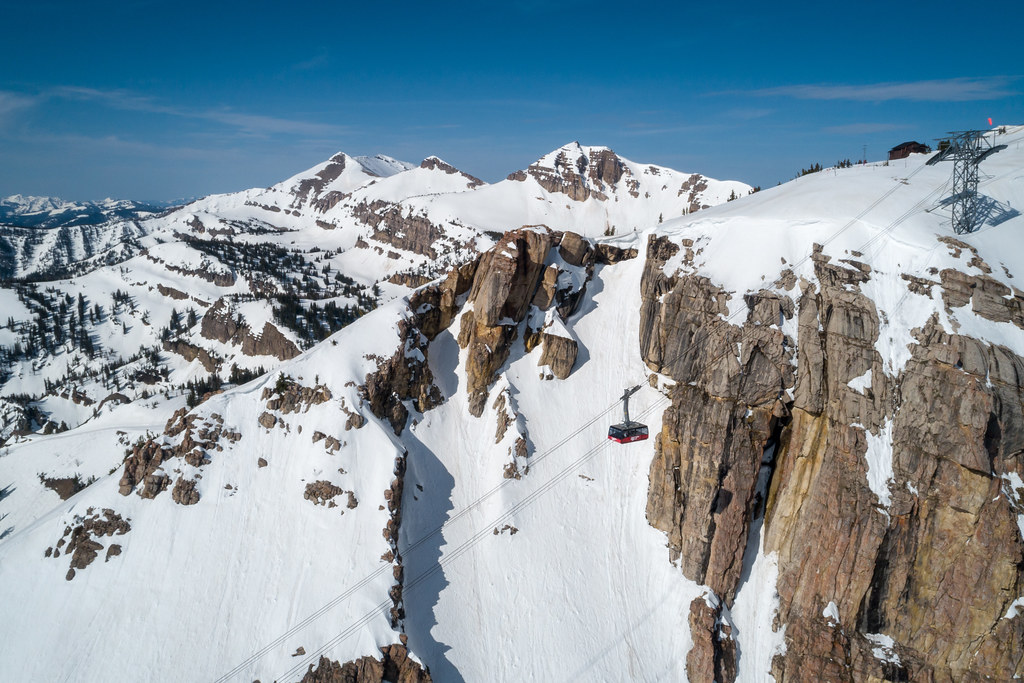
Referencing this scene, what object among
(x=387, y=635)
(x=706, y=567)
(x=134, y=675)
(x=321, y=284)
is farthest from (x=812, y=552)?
(x=321, y=284)

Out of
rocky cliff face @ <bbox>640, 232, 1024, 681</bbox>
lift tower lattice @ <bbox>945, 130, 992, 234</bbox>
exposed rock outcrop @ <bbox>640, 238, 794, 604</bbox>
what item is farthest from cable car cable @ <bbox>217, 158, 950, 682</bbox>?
lift tower lattice @ <bbox>945, 130, 992, 234</bbox>

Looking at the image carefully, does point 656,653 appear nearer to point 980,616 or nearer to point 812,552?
point 812,552

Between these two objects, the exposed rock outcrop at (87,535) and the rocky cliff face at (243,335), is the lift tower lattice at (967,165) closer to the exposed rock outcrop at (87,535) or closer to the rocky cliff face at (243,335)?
the exposed rock outcrop at (87,535)

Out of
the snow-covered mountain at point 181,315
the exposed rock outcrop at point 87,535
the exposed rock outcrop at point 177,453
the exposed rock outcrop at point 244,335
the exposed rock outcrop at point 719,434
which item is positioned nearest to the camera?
the exposed rock outcrop at point 87,535

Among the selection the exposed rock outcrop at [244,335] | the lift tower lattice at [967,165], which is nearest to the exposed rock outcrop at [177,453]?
the lift tower lattice at [967,165]

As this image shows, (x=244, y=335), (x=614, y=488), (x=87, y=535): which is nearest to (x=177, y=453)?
(x=87, y=535)

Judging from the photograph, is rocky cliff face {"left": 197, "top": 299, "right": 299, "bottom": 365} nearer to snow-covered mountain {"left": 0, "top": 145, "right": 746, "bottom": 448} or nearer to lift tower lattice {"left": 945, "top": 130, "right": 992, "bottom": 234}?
snow-covered mountain {"left": 0, "top": 145, "right": 746, "bottom": 448}
